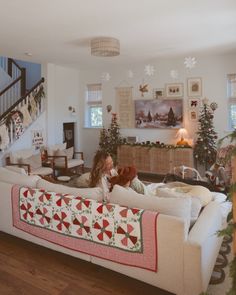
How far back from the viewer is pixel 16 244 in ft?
10.4

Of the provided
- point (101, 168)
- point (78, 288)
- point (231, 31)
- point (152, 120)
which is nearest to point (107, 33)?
point (231, 31)

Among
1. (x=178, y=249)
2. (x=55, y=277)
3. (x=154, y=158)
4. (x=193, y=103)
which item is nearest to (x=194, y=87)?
(x=193, y=103)

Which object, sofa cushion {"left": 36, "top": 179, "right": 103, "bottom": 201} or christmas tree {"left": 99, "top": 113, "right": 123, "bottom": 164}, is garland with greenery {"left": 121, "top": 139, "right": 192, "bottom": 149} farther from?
sofa cushion {"left": 36, "top": 179, "right": 103, "bottom": 201}

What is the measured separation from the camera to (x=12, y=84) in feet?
23.4

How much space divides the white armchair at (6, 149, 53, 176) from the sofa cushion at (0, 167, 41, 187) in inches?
84.0

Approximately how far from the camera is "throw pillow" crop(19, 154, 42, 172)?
18.4ft

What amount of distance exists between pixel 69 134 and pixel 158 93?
2.78 meters

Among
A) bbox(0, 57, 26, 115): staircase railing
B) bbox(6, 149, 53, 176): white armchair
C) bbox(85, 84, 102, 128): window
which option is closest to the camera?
bbox(6, 149, 53, 176): white armchair

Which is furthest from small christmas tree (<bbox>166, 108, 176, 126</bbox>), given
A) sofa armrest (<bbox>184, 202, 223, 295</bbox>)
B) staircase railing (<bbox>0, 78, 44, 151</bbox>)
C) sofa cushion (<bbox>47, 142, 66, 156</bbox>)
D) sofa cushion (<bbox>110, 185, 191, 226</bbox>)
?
sofa armrest (<bbox>184, 202, 223, 295</bbox>)

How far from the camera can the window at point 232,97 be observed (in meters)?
5.91

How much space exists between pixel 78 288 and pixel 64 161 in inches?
154

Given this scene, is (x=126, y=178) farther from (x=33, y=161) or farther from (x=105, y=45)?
(x=33, y=161)

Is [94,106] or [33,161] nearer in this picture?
[33,161]

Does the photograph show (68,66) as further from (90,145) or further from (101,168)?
(101,168)
